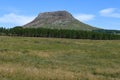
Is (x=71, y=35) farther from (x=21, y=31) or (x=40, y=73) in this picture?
(x=40, y=73)

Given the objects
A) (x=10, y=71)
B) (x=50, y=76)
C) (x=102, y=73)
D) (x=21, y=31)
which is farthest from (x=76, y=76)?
(x=21, y=31)

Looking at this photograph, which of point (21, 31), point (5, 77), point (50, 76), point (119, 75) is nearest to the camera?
point (5, 77)

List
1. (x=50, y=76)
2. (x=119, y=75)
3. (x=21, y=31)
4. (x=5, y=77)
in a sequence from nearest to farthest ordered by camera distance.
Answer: (x=5, y=77)
(x=50, y=76)
(x=119, y=75)
(x=21, y=31)

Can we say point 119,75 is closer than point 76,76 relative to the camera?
No

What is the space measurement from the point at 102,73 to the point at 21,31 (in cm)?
13798

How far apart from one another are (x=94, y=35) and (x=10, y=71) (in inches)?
5756

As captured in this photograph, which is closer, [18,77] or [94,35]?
[18,77]

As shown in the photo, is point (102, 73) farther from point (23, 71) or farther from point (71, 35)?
point (71, 35)

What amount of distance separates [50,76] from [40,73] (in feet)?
2.56

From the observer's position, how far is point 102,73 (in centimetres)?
2169

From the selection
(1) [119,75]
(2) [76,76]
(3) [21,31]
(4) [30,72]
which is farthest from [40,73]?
(3) [21,31]

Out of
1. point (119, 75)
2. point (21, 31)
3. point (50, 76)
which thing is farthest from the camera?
point (21, 31)

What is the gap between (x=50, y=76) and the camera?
1670 cm

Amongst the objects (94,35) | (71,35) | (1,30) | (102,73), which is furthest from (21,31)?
(102,73)
